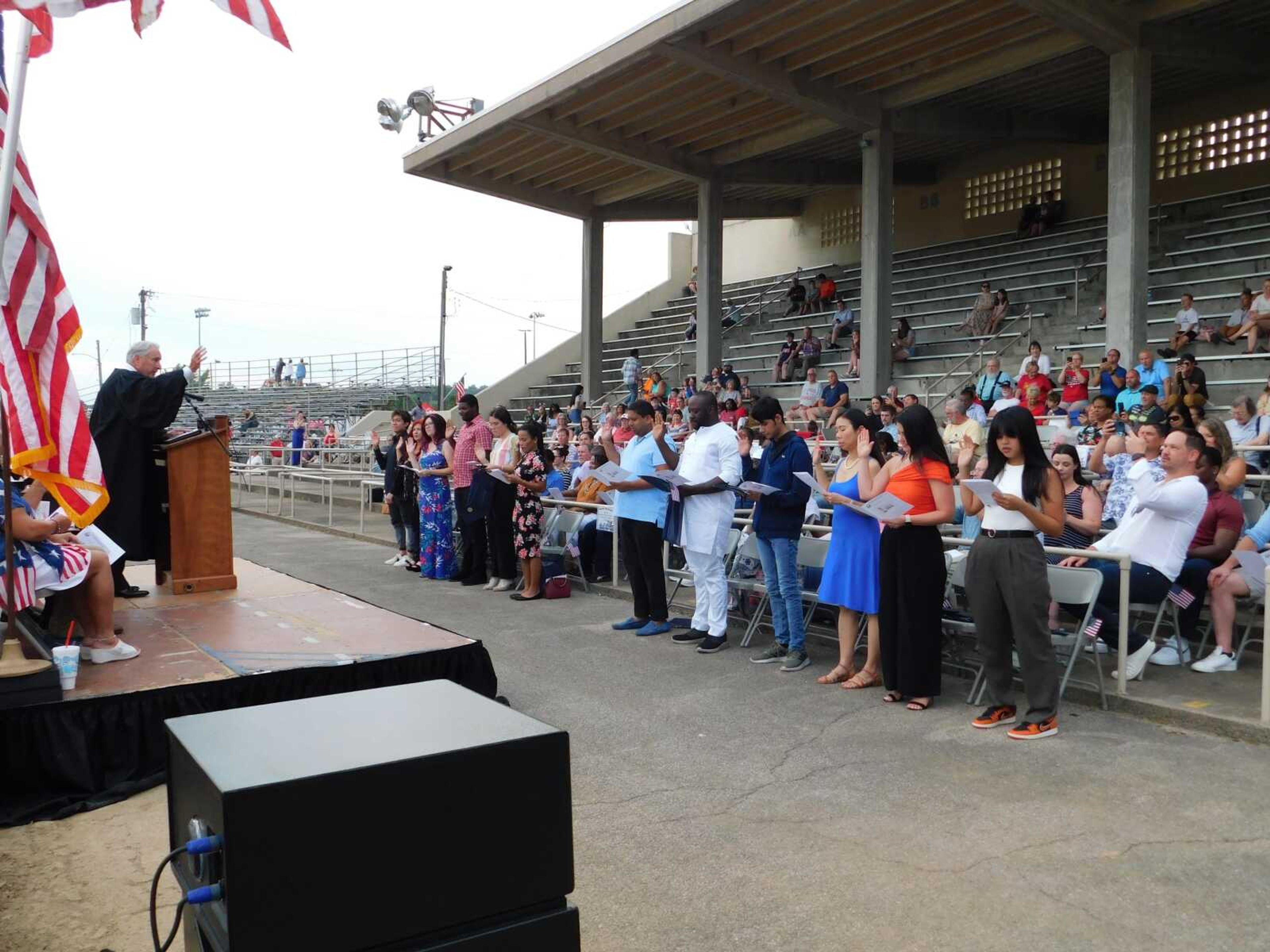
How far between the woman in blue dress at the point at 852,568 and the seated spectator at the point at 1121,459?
1879 millimetres

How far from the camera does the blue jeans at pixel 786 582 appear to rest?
7098 mm

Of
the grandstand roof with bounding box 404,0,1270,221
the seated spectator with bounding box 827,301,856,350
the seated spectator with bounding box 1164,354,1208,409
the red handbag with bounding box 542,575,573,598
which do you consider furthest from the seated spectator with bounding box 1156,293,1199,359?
the red handbag with bounding box 542,575,573,598

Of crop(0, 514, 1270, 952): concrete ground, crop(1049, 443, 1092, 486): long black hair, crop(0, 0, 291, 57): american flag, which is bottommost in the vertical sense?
crop(0, 514, 1270, 952): concrete ground

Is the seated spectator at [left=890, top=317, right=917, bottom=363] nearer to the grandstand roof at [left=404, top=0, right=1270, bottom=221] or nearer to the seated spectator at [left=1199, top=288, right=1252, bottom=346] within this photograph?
the grandstand roof at [left=404, top=0, right=1270, bottom=221]

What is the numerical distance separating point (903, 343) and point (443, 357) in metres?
22.2

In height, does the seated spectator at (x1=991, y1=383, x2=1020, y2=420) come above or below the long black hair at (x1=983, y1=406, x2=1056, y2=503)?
above

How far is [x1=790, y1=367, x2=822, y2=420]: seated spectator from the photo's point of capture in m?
17.7

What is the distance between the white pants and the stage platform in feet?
6.88

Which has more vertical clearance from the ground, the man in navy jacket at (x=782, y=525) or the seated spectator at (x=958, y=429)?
the seated spectator at (x=958, y=429)

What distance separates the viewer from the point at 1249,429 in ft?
35.0

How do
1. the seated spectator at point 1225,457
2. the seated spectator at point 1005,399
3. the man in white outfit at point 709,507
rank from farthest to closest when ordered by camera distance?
the seated spectator at point 1005,399, the man in white outfit at point 709,507, the seated spectator at point 1225,457

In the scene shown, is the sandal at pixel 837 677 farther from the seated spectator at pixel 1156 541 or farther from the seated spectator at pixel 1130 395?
the seated spectator at pixel 1130 395

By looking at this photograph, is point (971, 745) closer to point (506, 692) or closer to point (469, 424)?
point (506, 692)

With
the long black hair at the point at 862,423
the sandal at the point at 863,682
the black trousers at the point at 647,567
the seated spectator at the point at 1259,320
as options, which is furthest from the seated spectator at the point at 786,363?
the sandal at the point at 863,682
